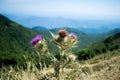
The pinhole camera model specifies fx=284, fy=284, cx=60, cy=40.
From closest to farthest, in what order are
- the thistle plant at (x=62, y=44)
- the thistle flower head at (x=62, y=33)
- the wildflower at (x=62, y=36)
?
the thistle plant at (x=62, y=44) → the wildflower at (x=62, y=36) → the thistle flower head at (x=62, y=33)

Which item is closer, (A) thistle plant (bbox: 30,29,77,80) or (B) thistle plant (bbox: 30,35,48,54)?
(A) thistle plant (bbox: 30,29,77,80)

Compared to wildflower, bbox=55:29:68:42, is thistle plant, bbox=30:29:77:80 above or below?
below

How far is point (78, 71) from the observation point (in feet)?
19.5

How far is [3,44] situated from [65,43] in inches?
7458

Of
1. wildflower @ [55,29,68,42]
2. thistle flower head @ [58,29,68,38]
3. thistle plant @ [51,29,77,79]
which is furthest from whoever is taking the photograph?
thistle flower head @ [58,29,68,38]

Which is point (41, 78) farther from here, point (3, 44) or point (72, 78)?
point (3, 44)

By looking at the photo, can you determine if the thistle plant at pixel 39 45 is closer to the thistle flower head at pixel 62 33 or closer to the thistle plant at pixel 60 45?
the thistle plant at pixel 60 45

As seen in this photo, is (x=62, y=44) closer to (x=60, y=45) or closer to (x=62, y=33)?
(x=60, y=45)

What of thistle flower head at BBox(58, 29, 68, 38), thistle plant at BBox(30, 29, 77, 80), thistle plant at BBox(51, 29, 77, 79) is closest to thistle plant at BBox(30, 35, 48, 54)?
thistle plant at BBox(30, 29, 77, 80)

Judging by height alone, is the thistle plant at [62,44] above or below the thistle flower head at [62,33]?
below

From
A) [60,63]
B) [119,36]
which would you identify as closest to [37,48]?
[60,63]

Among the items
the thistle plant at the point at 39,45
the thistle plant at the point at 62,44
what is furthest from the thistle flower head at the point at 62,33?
the thistle plant at the point at 39,45

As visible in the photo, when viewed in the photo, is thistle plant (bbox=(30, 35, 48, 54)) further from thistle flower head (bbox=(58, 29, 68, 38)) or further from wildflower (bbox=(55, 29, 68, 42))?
thistle flower head (bbox=(58, 29, 68, 38))

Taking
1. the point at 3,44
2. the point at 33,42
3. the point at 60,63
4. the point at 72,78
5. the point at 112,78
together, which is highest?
the point at 33,42
